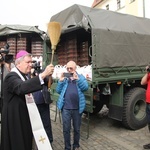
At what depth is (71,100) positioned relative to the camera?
437 centimetres

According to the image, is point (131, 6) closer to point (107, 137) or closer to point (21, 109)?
point (107, 137)

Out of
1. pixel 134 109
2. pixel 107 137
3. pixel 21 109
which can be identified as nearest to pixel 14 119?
pixel 21 109

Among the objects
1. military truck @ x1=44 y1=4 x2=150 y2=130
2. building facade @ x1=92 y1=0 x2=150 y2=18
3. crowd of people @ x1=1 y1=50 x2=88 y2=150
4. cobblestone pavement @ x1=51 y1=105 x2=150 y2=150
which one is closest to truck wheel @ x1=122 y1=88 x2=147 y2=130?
military truck @ x1=44 y1=4 x2=150 y2=130

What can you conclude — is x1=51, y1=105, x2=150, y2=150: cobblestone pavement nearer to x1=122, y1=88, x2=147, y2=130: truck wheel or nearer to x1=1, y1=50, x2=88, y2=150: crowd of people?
x1=122, y1=88, x2=147, y2=130: truck wheel

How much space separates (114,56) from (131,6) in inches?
835

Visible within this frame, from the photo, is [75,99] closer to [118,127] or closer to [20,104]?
[20,104]

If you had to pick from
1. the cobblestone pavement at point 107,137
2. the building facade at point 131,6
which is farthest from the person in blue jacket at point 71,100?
the building facade at point 131,6

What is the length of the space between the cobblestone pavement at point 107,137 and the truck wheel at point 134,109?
19cm

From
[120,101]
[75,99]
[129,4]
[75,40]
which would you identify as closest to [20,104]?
[75,99]

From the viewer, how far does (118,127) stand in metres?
6.31

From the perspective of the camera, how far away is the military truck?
525cm

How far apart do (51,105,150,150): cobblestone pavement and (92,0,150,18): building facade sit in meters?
17.4

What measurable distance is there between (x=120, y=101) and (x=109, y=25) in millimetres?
1791

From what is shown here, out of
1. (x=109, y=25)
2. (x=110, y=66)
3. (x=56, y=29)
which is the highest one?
(x=109, y=25)
